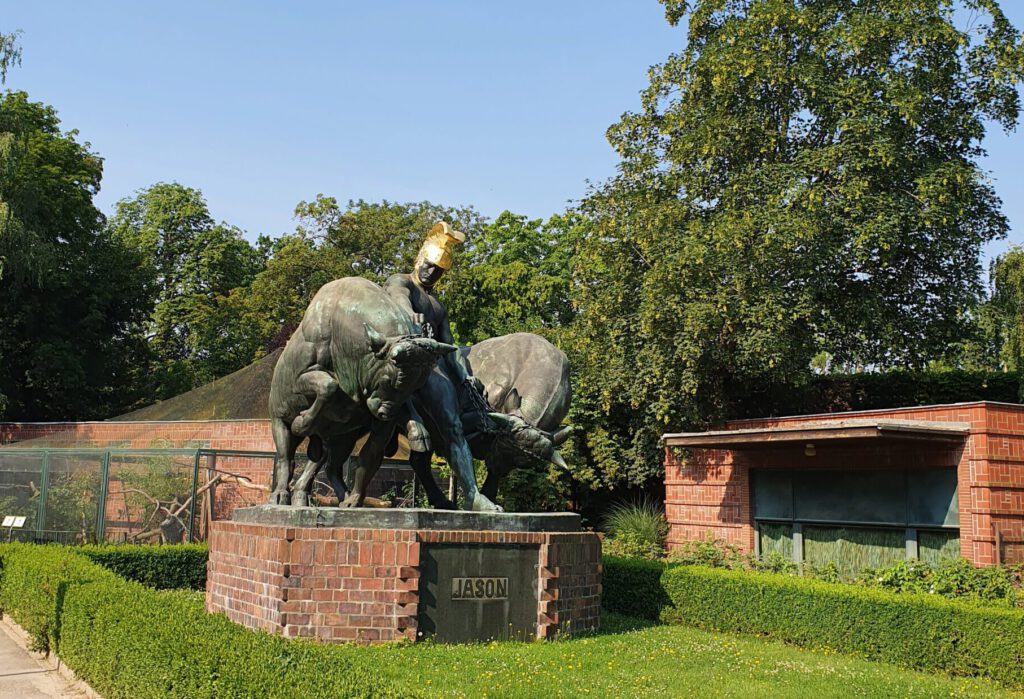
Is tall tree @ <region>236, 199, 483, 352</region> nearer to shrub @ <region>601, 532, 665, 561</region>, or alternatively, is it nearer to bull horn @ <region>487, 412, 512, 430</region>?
shrub @ <region>601, 532, 665, 561</region>

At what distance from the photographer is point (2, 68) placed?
959 inches

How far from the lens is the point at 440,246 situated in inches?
405

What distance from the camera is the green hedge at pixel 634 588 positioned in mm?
12789

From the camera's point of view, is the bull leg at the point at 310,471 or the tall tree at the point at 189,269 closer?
the bull leg at the point at 310,471

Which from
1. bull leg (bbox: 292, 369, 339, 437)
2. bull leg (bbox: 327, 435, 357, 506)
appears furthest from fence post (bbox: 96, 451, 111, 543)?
bull leg (bbox: 292, 369, 339, 437)

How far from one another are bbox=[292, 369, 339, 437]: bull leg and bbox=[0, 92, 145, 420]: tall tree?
2002 centimetres

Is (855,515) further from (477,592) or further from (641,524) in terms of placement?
(477,592)

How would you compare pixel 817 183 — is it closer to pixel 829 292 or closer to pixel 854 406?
pixel 829 292

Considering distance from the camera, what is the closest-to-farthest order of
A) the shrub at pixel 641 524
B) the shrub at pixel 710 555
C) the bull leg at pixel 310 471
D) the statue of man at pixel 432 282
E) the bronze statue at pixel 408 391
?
1. the bronze statue at pixel 408 391
2. the bull leg at pixel 310 471
3. the statue of man at pixel 432 282
4. the shrub at pixel 710 555
5. the shrub at pixel 641 524

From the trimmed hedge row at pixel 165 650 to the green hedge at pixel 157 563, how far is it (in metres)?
3.83

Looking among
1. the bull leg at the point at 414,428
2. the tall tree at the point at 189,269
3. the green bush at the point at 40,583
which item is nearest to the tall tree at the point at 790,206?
the bull leg at the point at 414,428

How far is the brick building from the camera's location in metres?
14.2

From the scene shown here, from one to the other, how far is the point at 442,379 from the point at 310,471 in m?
1.75

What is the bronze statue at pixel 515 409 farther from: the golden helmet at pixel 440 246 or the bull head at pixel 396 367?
the bull head at pixel 396 367
